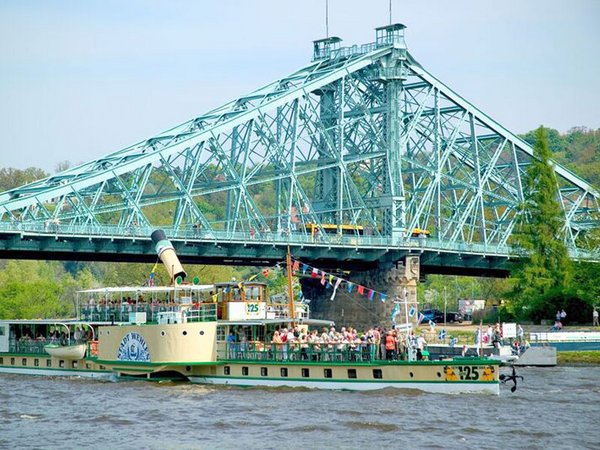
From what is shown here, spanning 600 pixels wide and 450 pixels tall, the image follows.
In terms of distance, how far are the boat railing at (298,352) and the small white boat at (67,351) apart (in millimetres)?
9075

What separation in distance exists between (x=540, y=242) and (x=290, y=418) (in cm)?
5452

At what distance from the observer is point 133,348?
59875 millimetres

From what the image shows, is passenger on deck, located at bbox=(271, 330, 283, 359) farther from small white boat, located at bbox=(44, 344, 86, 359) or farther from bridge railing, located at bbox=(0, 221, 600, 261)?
bridge railing, located at bbox=(0, 221, 600, 261)

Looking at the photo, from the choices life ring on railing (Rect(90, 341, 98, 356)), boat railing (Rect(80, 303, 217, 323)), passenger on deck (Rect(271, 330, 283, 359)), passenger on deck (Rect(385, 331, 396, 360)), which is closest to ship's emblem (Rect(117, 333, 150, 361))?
boat railing (Rect(80, 303, 217, 323))

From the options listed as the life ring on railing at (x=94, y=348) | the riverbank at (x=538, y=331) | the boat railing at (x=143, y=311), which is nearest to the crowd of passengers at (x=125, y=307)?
the boat railing at (x=143, y=311)

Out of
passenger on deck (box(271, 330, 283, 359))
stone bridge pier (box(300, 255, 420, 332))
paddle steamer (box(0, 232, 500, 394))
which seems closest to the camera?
paddle steamer (box(0, 232, 500, 394))

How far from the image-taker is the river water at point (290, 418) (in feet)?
143

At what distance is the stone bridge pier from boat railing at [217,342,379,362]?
47.6 meters

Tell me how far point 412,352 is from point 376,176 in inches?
2630

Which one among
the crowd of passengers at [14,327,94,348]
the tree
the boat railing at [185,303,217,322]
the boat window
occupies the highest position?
the tree

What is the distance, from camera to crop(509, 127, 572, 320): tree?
95875 millimetres

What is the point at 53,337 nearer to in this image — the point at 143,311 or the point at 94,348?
the point at 94,348

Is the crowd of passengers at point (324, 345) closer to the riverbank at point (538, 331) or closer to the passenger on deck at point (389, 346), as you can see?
the passenger on deck at point (389, 346)

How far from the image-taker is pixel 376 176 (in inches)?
4732
